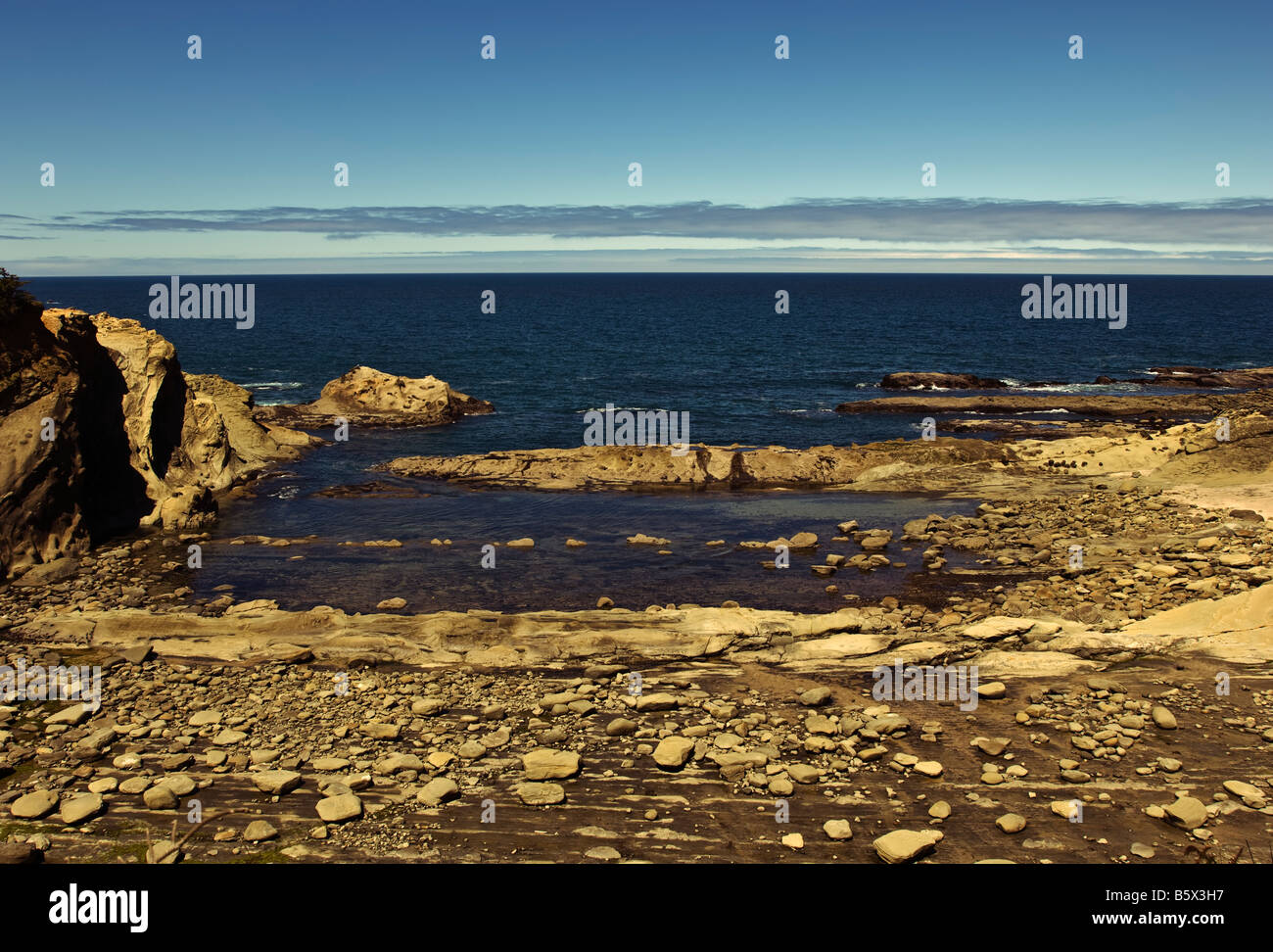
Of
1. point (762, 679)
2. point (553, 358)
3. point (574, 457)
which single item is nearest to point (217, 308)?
point (553, 358)

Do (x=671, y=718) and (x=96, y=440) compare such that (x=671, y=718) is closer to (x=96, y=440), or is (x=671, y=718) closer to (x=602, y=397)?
(x=96, y=440)

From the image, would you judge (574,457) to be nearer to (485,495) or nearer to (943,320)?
(485,495)

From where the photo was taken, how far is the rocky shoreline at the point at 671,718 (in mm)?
11617

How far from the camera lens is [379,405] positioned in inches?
1992

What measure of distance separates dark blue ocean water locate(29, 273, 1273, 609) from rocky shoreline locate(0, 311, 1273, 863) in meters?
2.09

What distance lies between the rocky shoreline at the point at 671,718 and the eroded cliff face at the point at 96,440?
273 millimetres

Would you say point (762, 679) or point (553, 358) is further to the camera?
point (553, 358)

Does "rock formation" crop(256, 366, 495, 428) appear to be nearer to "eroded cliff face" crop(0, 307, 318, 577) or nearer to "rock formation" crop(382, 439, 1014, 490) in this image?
"eroded cliff face" crop(0, 307, 318, 577)

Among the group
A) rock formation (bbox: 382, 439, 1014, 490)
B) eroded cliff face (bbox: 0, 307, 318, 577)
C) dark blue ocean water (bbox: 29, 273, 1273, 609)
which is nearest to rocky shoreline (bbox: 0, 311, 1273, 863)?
eroded cliff face (bbox: 0, 307, 318, 577)

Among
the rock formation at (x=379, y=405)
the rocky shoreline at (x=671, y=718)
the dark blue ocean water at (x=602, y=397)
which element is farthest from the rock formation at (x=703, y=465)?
the rock formation at (x=379, y=405)

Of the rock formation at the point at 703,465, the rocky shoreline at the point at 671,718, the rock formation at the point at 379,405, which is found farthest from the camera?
the rock formation at the point at 379,405

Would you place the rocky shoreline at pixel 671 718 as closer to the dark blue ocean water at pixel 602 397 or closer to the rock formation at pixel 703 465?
the dark blue ocean water at pixel 602 397
